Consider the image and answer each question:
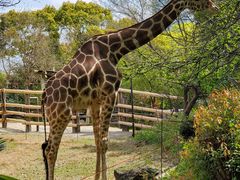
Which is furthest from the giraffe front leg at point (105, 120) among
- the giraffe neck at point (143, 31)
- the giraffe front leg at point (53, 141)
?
the giraffe neck at point (143, 31)

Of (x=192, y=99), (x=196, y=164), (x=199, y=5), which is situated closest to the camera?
(x=196, y=164)

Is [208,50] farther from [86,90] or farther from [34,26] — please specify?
[34,26]

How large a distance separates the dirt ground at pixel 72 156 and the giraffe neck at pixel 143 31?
166 centimetres

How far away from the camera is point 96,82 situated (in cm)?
612

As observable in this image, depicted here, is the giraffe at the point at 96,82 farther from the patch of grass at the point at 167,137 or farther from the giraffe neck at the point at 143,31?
the patch of grass at the point at 167,137

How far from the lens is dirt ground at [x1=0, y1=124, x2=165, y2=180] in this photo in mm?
7332

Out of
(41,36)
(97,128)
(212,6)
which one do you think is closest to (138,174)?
(97,128)

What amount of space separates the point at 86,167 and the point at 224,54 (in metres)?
3.47

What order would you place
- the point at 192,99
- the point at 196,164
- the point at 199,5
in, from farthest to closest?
1. the point at 192,99
2. the point at 199,5
3. the point at 196,164

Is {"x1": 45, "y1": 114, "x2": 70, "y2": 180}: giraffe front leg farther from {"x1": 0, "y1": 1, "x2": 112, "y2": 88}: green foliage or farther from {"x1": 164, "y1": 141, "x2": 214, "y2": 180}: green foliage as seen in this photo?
{"x1": 0, "y1": 1, "x2": 112, "y2": 88}: green foliage

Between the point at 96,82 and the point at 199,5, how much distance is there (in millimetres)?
1694

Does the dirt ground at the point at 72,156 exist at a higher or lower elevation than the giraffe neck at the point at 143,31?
lower

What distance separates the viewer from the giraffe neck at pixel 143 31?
6.36 metres

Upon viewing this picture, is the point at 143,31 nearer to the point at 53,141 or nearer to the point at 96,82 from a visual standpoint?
the point at 96,82
